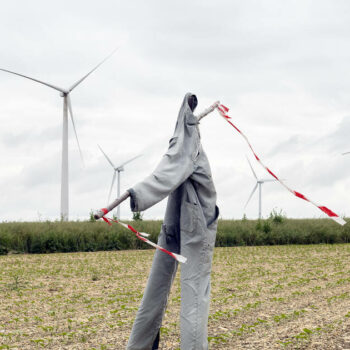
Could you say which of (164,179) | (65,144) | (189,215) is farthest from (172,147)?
(65,144)

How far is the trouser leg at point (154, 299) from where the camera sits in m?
5.44

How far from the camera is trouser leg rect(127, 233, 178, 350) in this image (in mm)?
5441

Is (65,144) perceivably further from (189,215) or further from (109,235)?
(189,215)

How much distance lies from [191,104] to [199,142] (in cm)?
40

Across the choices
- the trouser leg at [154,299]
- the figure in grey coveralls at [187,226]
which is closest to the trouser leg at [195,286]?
the figure in grey coveralls at [187,226]

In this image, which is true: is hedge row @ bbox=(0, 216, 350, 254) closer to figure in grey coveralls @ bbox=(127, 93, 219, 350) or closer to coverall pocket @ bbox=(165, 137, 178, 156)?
figure in grey coveralls @ bbox=(127, 93, 219, 350)

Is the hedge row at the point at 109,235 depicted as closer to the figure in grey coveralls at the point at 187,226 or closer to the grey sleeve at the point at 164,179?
the figure in grey coveralls at the point at 187,226

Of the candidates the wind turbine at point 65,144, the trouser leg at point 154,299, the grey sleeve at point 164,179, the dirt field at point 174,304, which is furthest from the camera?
the wind turbine at point 65,144

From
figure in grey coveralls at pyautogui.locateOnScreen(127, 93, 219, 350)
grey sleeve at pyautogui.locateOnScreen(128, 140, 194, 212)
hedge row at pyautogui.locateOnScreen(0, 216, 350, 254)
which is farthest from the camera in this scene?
hedge row at pyautogui.locateOnScreen(0, 216, 350, 254)

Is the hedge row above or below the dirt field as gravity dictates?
above

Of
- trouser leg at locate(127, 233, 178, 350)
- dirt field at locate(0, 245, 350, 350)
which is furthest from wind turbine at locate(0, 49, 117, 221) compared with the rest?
trouser leg at locate(127, 233, 178, 350)

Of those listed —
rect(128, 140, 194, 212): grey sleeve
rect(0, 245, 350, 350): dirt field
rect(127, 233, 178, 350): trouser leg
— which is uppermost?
rect(128, 140, 194, 212): grey sleeve

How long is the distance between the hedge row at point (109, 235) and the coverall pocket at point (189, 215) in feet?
54.3

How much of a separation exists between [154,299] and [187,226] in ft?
2.89
